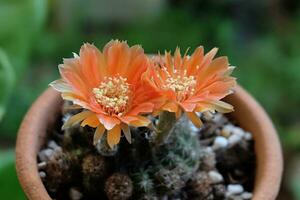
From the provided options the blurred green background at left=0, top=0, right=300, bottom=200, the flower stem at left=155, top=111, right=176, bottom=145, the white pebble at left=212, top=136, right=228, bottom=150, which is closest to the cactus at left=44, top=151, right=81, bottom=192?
the flower stem at left=155, top=111, right=176, bottom=145

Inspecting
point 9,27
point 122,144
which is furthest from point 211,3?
point 122,144

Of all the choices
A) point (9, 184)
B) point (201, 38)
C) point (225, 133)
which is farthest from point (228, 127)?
point (201, 38)

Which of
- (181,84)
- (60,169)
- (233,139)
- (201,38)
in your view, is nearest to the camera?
(181,84)

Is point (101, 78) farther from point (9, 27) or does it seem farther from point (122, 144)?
point (9, 27)

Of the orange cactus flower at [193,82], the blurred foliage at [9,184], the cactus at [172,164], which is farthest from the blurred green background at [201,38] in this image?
the orange cactus flower at [193,82]

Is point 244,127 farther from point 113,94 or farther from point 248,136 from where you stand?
Result: point 113,94

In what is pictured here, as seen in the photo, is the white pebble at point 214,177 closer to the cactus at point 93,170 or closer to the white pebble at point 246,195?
the white pebble at point 246,195
